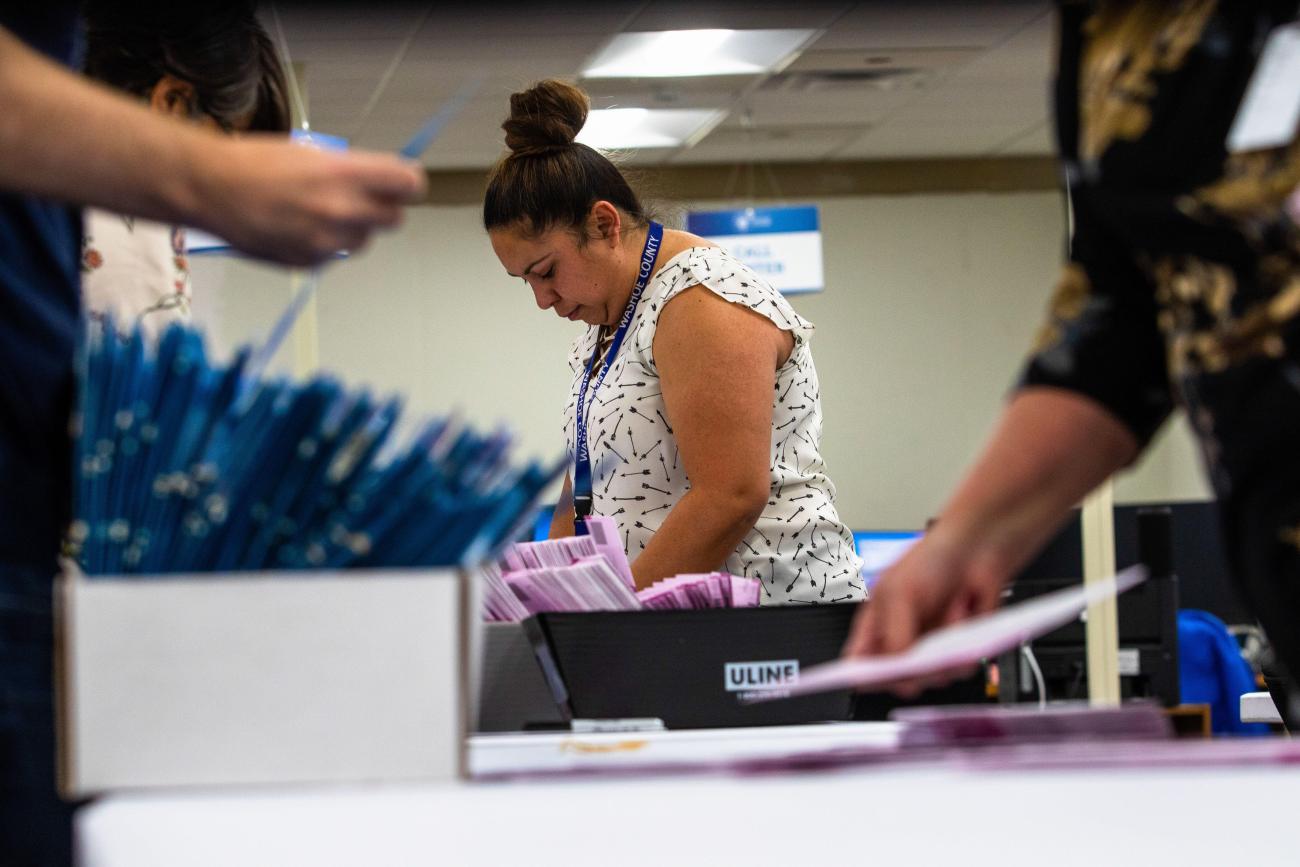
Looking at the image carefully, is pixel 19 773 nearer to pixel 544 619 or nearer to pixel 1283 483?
pixel 1283 483

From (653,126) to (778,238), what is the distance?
1006 mm

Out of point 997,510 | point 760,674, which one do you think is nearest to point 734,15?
point 760,674

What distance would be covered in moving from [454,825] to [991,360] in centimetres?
940

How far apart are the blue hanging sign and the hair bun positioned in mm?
5878

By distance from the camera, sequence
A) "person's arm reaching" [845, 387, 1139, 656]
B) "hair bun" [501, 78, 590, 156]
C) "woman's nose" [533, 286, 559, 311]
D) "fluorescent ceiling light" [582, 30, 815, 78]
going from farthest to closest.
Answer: "fluorescent ceiling light" [582, 30, 815, 78], "woman's nose" [533, 286, 559, 311], "hair bun" [501, 78, 590, 156], "person's arm reaching" [845, 387, 1139, 656]

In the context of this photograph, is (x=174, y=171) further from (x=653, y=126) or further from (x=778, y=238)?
(x=653, y=126)

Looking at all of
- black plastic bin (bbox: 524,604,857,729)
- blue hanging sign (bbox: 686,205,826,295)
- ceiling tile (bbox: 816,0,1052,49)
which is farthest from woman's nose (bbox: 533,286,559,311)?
blue hanging sign (bbox: 686,205,826,295)

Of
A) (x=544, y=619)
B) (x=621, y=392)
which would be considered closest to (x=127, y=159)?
(x=544, y=619)

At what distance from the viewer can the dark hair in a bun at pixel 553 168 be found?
2.35m

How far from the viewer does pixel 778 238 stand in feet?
27.2

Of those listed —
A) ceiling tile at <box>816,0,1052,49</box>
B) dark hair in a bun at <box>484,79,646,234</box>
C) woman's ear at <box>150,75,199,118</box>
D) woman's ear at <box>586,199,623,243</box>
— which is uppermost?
ceiling tile at <box>816,0,1052,49</box>

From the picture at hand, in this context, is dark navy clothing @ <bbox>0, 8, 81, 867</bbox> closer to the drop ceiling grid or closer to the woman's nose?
the woman's nose

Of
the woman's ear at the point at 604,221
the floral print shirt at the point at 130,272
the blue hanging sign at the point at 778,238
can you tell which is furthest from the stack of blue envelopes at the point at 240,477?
the blue hanging sign at the point at 778,238

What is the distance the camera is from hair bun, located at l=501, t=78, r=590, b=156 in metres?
2.34
